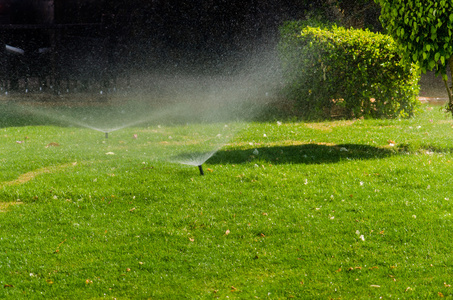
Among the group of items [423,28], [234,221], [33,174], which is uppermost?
[423,28]

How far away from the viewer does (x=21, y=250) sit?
4.62 metres

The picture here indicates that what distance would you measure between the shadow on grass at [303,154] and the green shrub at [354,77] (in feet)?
9.46

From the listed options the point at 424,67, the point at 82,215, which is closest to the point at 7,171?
the point at 82,215

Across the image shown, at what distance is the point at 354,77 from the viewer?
1042cm

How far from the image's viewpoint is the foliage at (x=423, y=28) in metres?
6.44

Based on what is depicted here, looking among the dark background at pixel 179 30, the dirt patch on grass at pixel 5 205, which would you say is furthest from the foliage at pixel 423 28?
the dark background at pixel 179 30

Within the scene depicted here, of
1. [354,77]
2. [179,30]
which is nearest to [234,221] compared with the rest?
[354,77]

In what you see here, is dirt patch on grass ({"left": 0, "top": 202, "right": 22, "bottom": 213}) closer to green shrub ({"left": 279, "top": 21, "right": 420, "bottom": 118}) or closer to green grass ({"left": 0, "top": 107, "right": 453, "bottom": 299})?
green grass ({"left": 0, "top": 107, "right": 453, "bottom": 299})

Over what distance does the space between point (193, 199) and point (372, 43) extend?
6893 millimetres

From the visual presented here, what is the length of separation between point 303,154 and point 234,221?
2698mm

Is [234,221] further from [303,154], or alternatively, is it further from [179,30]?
[179,30]

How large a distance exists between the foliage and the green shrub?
11.2 ft

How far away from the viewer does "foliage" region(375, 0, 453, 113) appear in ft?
21.1

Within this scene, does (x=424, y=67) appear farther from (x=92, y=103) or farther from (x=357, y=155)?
(x=92, y=103)
